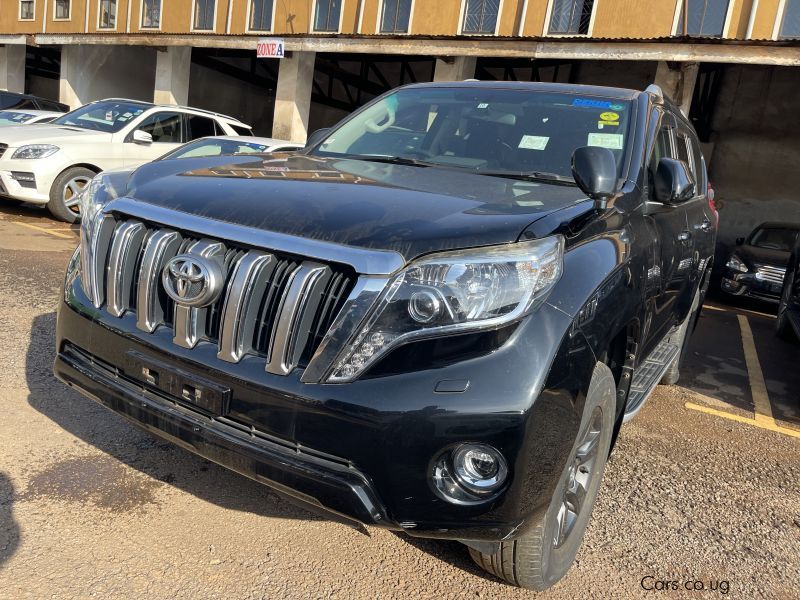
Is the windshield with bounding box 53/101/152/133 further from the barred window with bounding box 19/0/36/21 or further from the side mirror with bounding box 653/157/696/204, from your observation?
the barred window with bounding box 19/0/36/21

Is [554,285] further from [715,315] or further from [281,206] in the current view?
[715,315]

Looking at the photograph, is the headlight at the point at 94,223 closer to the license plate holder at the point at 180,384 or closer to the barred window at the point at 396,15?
the license plate holder at the point at 180,384

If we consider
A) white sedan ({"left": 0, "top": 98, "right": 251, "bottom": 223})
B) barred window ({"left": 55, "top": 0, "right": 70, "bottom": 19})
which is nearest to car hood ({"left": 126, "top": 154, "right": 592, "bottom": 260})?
white sedan ({"left": 0, "top": 98, "right": 251, "bottom": 223})

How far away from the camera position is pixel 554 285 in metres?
2.09

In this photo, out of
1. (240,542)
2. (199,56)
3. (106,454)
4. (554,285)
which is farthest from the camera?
(199,56)

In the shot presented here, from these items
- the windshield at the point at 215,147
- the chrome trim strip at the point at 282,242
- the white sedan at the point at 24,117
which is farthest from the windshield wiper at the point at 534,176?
the white sedan at the point at 24,117

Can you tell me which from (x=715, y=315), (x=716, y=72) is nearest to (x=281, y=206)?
(x=715, y=315)

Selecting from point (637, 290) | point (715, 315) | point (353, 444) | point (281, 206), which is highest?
point (281, 206)

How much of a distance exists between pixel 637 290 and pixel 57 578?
2267mm

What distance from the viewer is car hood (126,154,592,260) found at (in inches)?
82.7

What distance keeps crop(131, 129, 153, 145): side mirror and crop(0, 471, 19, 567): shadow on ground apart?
274 inches

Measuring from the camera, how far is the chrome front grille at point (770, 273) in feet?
32.4

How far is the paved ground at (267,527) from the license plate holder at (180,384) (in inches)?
24.6

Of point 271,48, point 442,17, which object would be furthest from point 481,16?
point 271,48
